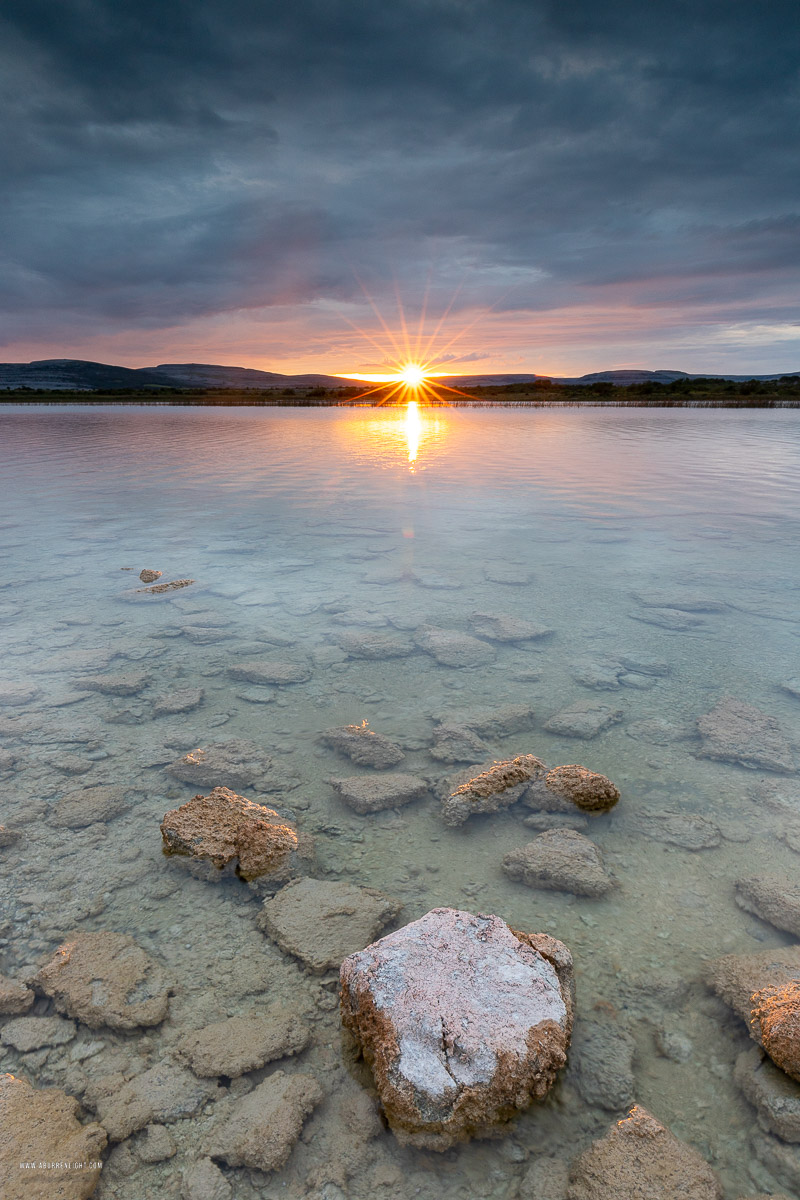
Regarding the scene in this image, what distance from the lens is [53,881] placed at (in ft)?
12.3

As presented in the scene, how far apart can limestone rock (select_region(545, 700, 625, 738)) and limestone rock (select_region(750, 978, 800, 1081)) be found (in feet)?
8.65

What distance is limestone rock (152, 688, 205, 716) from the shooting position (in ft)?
19.1

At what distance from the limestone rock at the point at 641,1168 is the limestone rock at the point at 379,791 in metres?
2.29

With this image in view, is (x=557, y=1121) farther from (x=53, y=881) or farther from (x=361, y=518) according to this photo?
(x=361, y=518)

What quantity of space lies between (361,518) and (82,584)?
6.79 meters

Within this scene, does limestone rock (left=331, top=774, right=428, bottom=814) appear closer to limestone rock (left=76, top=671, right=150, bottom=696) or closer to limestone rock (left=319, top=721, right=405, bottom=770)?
limestone rock (left=319, top=721, right=405, bottom=770)

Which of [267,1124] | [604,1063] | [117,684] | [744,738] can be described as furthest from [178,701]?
[744,738]

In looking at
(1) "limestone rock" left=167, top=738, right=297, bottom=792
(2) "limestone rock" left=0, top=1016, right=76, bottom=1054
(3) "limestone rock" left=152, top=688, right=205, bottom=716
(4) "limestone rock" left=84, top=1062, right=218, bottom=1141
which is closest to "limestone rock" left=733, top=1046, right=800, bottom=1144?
(4) "limestone rock" left=84, top=1062, right=218, bottom=1141

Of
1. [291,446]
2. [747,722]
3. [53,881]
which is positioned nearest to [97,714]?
[53,881]

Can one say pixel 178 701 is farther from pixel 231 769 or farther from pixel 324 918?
pixel 324 918

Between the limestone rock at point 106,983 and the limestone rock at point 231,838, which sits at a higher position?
the limestone rock at point 231,838

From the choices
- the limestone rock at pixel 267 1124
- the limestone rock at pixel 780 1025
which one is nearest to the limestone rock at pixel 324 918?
the limestone rock at pixel 267 1124

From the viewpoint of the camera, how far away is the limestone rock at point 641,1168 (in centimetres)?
223

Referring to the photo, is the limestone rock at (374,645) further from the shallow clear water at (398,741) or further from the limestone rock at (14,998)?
the limestone rock at (14,998)
